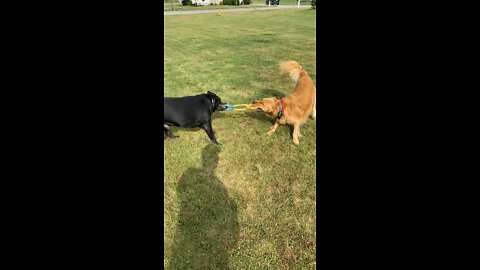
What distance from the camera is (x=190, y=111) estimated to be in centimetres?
507

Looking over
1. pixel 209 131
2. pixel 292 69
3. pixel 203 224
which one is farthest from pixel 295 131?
pixel 203 224

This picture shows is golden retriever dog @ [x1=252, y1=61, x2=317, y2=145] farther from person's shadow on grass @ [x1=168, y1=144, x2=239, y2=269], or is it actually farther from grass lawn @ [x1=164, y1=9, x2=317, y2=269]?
person's shadow on grass @ [x1=168, y1=144, x2=239, y2=269]

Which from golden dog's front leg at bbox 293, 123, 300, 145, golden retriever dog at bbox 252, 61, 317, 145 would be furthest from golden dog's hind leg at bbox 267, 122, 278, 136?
golden dog's front leg at bbox 293, 123, 300, 145

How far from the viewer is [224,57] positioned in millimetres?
12094

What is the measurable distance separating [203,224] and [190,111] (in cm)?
223

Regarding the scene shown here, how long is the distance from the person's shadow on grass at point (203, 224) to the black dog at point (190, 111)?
98 cm

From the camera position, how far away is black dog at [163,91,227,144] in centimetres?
494

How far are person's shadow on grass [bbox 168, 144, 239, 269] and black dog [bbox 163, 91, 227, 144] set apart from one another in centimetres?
98

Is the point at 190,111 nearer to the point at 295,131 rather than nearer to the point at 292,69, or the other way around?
the point at 295,131

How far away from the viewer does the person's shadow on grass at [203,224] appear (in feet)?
10.0

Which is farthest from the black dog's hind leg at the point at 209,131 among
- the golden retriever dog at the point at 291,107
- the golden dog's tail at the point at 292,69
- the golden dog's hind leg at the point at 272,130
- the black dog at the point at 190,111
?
the golden dog's tail at the point at 292,69
